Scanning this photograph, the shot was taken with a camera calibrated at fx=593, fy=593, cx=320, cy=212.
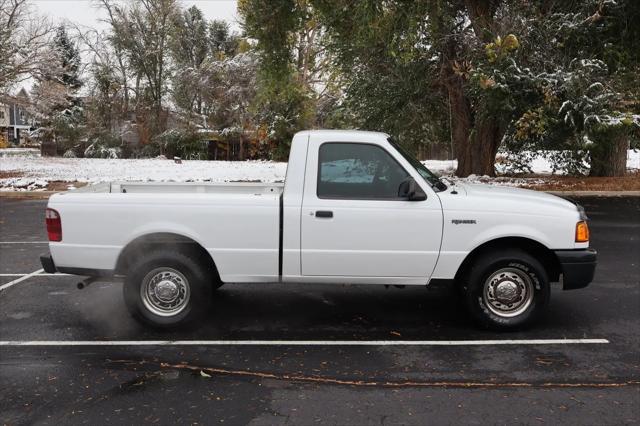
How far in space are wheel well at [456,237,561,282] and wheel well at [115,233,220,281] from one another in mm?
2344

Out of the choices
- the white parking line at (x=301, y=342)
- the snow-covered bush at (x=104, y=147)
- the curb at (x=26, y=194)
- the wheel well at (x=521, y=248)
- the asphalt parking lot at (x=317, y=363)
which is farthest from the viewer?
the snow-covered bush at (x=104, y=147)

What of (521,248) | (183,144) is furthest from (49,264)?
(183,144)

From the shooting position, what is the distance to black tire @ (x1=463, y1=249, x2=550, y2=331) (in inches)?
212

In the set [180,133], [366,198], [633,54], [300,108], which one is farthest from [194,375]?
[180,133]

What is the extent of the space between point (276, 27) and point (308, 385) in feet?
43.5

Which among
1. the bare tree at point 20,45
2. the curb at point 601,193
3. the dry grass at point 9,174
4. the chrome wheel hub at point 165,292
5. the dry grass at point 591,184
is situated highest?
the bare tree at point 20,45

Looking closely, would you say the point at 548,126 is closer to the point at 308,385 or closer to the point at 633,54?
the point at 633,54

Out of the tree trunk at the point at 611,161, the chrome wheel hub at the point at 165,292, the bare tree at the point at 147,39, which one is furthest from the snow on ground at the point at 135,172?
the chrome wheel hub at the point at 165,292

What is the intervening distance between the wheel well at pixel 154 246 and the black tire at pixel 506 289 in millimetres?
2411

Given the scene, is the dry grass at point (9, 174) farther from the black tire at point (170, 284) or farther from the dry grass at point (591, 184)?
the black tire at point (170, 284)

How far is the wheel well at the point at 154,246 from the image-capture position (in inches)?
213

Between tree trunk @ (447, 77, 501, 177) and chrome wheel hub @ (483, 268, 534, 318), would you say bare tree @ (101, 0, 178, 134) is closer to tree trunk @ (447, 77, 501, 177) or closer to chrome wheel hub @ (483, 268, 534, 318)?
tree trunk @ (447, 77, 501, 177)

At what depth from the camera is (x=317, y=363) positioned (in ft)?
15.8

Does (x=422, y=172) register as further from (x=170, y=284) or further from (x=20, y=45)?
(x=20, y=45)
